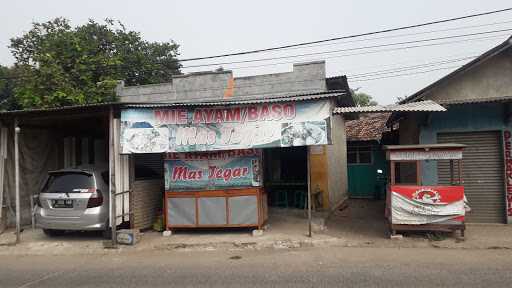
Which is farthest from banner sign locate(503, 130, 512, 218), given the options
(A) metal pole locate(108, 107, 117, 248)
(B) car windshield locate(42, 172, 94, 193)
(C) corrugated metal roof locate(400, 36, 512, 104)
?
(B) car windshield locate(42, 172, 94, 193)

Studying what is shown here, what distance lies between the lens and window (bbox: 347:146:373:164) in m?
18.2

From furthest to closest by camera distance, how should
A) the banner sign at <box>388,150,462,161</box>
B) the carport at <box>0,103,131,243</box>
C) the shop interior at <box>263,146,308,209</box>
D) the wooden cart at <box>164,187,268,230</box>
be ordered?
the shop interior at <box>263,146,308,209</box>
the wooden cart at <box>164,187,268,230</box>
the carport at <box>0,103,131,243</box>
the banner sign at <box>388,150,462,161</box>

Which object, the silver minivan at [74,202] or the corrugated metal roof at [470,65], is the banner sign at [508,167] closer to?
the corrugated metal roof at [470,65]

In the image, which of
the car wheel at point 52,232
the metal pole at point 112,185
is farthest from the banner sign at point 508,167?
the car wheel at point 52,232

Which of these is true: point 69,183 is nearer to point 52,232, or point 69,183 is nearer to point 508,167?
point 52,232

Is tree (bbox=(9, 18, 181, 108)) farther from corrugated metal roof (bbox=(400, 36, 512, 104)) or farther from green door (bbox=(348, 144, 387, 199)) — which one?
green door (bbox=(348, 144, 387, 199))

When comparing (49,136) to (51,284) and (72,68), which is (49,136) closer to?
(51,284)

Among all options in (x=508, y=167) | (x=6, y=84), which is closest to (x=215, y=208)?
(x=508, y=167)

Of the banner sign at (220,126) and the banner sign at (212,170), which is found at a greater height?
the banner sign at (220,126)

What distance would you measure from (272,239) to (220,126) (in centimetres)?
279

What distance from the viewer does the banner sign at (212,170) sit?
29.7 feet

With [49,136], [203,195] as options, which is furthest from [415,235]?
[49,136]

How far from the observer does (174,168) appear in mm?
9266

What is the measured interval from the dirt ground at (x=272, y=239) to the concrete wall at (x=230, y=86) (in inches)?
190
